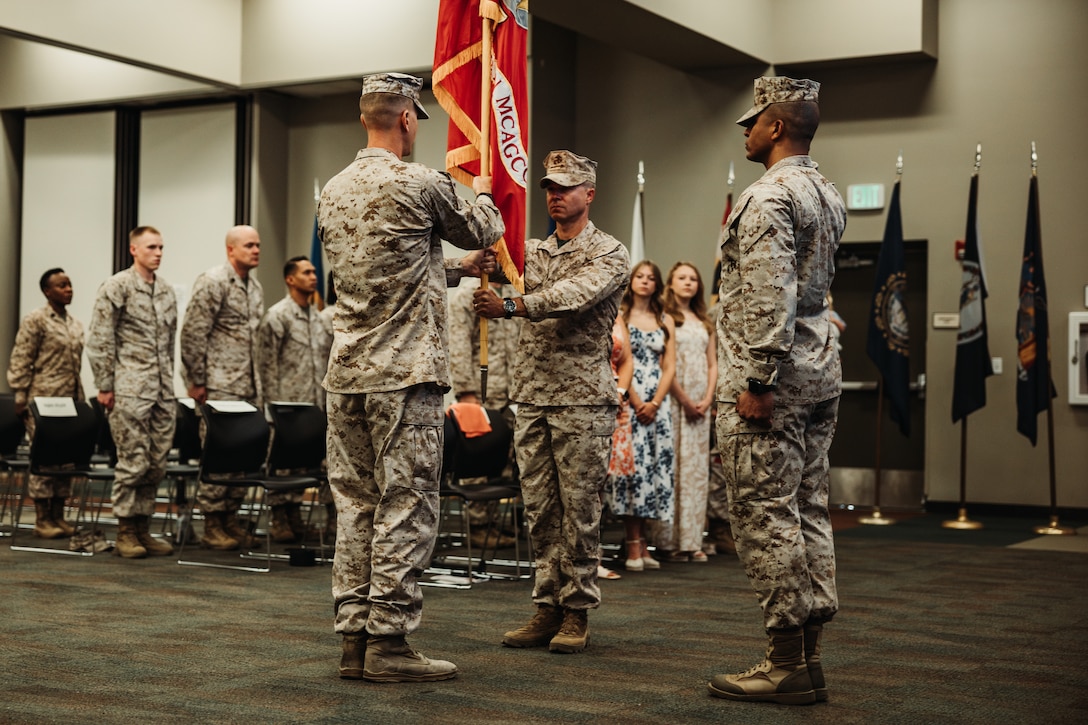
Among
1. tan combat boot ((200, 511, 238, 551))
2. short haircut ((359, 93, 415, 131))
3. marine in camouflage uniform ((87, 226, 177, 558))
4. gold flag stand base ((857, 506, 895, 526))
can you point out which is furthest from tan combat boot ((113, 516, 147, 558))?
gold flag stand base ((857, 506, 895, 526))

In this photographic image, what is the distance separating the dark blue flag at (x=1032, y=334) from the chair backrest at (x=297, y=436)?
520 centimetres

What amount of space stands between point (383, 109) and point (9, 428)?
5.08 m

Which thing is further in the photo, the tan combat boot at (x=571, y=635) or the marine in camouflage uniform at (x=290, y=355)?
the marine in camouflage uniform at (x=290, y=355)

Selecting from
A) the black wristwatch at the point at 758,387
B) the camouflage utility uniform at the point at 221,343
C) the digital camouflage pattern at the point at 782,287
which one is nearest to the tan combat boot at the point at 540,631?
the digital camouflage pattern at the point at 782,287

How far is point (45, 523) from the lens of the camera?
298 inches

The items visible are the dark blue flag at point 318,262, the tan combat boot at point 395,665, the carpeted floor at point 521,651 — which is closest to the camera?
the carpeted floor at point 521,651

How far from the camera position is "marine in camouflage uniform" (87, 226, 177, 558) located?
676 centimetres

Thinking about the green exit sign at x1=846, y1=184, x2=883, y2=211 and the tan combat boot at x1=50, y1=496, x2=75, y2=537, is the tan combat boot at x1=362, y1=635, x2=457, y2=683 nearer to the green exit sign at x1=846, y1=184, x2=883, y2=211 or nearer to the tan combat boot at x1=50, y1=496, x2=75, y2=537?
the tan combat boot at x1=50, y1=496, x2=75, y2=537

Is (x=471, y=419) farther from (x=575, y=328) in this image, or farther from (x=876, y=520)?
(x=876, y=520)

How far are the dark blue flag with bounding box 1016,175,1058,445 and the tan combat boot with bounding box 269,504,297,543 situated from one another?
5.34 meters

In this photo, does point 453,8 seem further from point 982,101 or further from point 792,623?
point 982,101

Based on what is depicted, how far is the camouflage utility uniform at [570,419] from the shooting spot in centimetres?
423

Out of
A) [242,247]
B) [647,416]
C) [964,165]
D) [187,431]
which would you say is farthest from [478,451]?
[964,165]

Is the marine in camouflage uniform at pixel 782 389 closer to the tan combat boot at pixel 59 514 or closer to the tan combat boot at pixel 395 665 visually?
the tan combat boot at pixel 395 665
